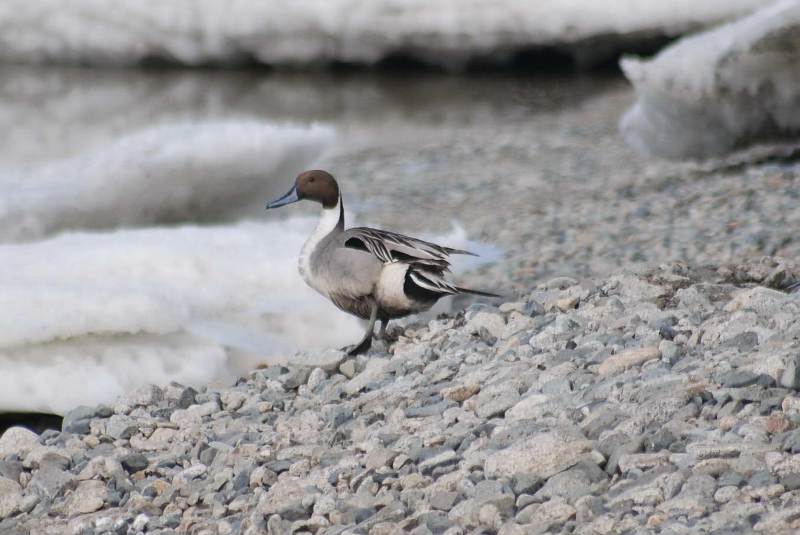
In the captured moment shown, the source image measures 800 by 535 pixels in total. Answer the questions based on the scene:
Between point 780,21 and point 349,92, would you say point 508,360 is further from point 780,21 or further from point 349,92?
point 349,92

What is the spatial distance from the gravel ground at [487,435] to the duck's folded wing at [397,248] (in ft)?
0.61

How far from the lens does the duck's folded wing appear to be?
11.3ft

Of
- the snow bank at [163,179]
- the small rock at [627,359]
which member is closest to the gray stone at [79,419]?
the small rock at [627,359]

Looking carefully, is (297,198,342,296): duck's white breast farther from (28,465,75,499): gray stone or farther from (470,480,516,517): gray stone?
(470,480,516,517): gray stone

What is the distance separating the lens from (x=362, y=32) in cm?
922

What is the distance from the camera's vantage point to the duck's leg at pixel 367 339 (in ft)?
11.1

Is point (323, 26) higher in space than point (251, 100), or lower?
higher

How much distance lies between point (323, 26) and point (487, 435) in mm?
6849

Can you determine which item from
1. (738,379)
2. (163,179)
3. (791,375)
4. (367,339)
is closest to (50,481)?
(367,339)

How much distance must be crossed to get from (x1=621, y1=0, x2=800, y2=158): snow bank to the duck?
2.94m

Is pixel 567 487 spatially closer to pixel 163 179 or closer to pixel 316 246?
pixel 316 246

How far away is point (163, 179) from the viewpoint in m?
5.14

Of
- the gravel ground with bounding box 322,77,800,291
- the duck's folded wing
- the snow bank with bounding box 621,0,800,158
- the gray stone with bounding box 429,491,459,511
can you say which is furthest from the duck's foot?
the snow bank with bounding box 621,0,800,158

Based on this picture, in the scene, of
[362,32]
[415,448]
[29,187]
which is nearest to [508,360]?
[415,448]
